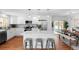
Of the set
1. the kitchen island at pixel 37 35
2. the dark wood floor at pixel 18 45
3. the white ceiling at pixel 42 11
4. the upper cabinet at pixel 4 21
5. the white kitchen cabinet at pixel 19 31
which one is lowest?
the dark wood floor at pixel 18 45

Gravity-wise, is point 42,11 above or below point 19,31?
above

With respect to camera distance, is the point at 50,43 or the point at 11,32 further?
the point at 11,32

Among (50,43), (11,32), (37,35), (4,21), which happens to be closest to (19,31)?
(11,32)

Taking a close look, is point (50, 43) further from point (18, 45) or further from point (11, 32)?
point (11, 32)

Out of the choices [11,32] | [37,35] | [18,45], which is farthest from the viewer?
[37,35]

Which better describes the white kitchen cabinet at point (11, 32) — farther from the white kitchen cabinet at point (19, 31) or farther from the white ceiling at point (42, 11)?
the white ceiling at point (42, 11)

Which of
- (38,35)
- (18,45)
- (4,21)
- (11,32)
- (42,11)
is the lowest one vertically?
(18,45)

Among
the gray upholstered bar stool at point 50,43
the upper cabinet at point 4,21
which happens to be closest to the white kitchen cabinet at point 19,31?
the upper cabinet at point 4,21

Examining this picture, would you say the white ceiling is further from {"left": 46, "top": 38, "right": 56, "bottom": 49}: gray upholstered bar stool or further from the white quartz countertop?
{"left": 46, "top": 38, "right": 56, "bottom": 49}: gray upholstered bar stool

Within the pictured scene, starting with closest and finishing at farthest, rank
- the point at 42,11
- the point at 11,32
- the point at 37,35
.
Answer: the point at 42,11
the point at 11,32
the point at 37,35

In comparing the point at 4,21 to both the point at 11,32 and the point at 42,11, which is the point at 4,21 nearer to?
the point at 11,32
